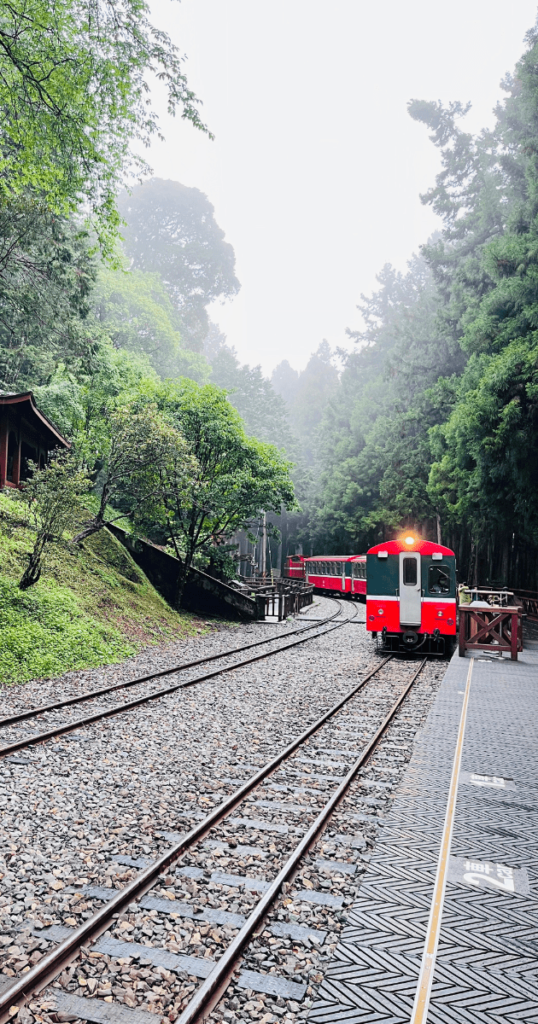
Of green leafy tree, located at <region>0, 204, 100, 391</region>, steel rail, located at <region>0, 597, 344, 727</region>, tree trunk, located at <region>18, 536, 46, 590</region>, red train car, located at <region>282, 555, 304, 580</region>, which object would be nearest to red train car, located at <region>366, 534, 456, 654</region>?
steel rail, located at <region>0, 597, 344, 727</region>

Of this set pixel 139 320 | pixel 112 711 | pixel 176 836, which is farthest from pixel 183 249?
pixel 176 836

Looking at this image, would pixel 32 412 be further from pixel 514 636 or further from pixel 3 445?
pixel 514 636

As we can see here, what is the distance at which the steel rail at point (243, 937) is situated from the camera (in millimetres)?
3180

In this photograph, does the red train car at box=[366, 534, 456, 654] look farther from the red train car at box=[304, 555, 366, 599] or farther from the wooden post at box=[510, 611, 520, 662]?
the red train car at box=[304, 555, 366, 599]

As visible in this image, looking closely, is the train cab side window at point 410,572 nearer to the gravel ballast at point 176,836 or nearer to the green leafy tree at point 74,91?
the gravel ballast at point 176,836

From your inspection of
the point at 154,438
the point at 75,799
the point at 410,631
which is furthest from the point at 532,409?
the point at 75,799

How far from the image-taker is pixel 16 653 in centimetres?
1128

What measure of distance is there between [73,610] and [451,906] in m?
11.3

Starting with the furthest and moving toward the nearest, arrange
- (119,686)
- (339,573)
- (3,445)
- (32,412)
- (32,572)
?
(339,573) < (32,412) < (3,445) < (32,572) < (119,686)

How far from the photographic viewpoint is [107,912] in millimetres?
4000

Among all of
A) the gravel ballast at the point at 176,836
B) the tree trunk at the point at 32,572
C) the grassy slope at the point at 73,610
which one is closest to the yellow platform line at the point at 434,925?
the gravel ballast at the point at 176,836

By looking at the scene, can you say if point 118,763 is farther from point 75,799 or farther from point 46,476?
point 46,476

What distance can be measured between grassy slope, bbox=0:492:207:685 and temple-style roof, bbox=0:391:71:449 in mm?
3078

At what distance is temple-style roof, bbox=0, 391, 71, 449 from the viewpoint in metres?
19.2
